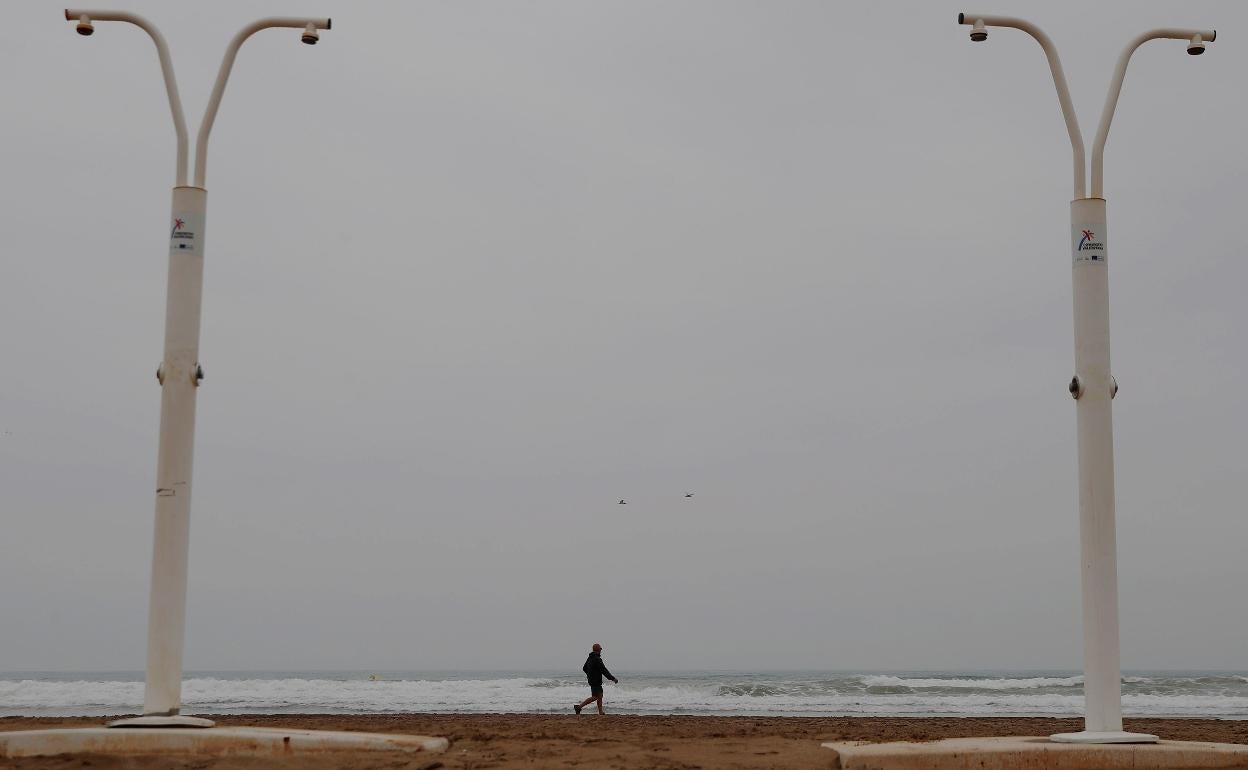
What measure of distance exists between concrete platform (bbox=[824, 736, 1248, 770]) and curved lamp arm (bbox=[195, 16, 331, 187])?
7.14 m

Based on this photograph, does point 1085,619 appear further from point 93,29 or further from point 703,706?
point 703,706

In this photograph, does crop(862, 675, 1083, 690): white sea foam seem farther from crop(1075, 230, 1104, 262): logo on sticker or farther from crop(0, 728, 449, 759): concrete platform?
crop(0, 728, 449, 759): concrete platform

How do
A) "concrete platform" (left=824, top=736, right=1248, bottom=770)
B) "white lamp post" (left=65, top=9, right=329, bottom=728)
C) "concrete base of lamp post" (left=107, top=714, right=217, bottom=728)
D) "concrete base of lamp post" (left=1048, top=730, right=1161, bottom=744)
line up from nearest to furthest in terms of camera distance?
"concrete platform" (left=824, top=736, right=1248, bottom=770) → "concrete base of lamp post" (left=1048, top=730, right=1161, bottom=744) → "concrete base of lamp post" (left=107, top=714, right=217, bottom=728) → "white lamp post" (left=65, top=9, right=329, bottom=728)

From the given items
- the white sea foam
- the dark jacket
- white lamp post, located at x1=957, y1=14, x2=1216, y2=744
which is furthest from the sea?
white lamp post, located at x1=957, y1=14, x2=1216, y2=744

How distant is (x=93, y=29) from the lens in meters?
10.6

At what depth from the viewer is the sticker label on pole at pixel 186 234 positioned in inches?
408

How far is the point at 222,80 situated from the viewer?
10.5 m

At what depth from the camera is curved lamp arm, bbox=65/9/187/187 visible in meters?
10.5

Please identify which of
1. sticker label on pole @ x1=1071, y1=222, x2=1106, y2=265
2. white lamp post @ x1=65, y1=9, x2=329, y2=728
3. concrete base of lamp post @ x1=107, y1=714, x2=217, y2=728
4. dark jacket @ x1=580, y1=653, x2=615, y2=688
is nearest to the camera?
concrete base of lamp post @ x1=107, y1=714, x2=217, y2=728

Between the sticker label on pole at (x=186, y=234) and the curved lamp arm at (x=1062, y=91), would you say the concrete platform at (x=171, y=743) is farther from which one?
the curved lamp arm at (x=1062, y=91)

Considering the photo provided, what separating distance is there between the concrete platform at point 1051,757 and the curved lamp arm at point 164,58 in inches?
287

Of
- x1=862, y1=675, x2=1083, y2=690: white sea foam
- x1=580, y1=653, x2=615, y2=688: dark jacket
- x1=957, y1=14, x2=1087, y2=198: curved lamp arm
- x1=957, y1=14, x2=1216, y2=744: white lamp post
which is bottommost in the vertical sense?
x1=862, y1=675, x2=1083, y2=690: white sea foam

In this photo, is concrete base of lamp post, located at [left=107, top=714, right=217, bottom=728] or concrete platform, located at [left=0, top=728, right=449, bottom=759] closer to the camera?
concrete platform, located at [left=0, top=728, right=449, bottom=759]

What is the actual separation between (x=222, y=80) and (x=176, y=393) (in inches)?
105
